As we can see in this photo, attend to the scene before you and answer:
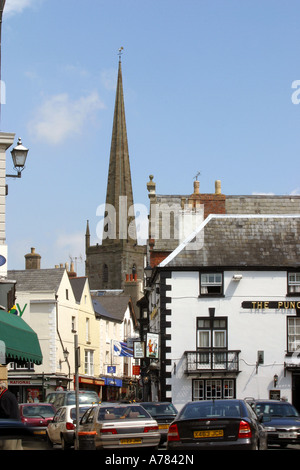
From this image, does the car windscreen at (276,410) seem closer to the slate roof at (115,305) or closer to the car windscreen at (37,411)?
the car windscreen at (37,411)

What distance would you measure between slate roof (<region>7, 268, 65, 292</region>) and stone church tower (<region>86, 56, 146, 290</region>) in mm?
88870

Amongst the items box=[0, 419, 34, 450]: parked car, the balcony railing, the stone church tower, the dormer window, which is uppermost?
the stone church tower

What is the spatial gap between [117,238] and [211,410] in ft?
471

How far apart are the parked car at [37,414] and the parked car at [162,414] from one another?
419cm

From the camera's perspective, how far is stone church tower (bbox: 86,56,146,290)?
509 ft

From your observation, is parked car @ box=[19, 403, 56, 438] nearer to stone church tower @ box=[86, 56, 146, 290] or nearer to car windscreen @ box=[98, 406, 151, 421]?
car windscreen @ box=[98, 406, 151, 421]

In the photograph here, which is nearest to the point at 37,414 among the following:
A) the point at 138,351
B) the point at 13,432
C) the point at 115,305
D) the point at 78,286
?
the point at 138,351

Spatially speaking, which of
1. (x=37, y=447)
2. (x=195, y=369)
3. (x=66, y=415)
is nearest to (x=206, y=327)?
(x=195, y=369)

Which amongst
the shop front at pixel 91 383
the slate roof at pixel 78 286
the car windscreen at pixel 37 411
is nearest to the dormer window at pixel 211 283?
the car windscreen at pixel 37 411

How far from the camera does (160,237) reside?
167 ft

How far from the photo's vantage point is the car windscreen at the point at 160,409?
27.2 m

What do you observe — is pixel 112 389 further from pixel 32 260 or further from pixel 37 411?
pixel 37 411

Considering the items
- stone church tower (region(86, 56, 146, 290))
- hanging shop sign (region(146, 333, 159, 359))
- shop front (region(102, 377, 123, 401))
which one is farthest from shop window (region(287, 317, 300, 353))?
stone church tower (region(86, 56, 146, 290))

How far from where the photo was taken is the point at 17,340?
74.6 feet
